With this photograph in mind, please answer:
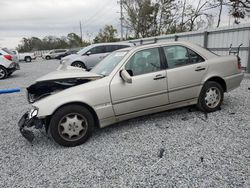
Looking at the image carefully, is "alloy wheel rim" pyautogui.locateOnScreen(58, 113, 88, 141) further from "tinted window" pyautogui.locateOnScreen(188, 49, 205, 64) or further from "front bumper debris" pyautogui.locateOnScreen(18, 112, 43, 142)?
"tinted window" pyautogui.locateOnScreen(188, 49, 205, 64)

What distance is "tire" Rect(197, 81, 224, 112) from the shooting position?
3.90m

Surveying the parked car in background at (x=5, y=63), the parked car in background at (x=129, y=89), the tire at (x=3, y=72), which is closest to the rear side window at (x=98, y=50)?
the parked car in background at (x=5, y=63)

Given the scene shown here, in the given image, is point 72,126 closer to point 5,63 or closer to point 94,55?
point 94,55

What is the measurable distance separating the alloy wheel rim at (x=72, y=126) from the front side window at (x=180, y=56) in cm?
186

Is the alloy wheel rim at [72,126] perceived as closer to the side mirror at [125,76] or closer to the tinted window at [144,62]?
the side mirror at [125,76]

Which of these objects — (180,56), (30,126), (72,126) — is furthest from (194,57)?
(30,126)

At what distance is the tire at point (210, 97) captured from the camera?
390 cm

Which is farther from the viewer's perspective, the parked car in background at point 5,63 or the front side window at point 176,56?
the parked car in background at point 5,63

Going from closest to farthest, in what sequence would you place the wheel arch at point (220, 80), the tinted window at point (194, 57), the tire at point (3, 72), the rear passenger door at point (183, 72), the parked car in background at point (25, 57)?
the rear passenger door at point (183, 72) → the tinted window at point (194, 57) → the wheel arch at point (220, 80) → the tire at point (3, 72) → the parked car in background at point (25, 57)

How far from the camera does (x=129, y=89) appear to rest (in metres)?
3.26

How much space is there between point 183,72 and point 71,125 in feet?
7.24

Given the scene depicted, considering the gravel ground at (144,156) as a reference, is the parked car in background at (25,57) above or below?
above

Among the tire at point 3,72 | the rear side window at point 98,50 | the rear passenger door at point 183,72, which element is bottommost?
the tire at point 3,72

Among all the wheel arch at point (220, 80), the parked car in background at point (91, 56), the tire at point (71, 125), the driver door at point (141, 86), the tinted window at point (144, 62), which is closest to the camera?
the tire at point (71, 125)
